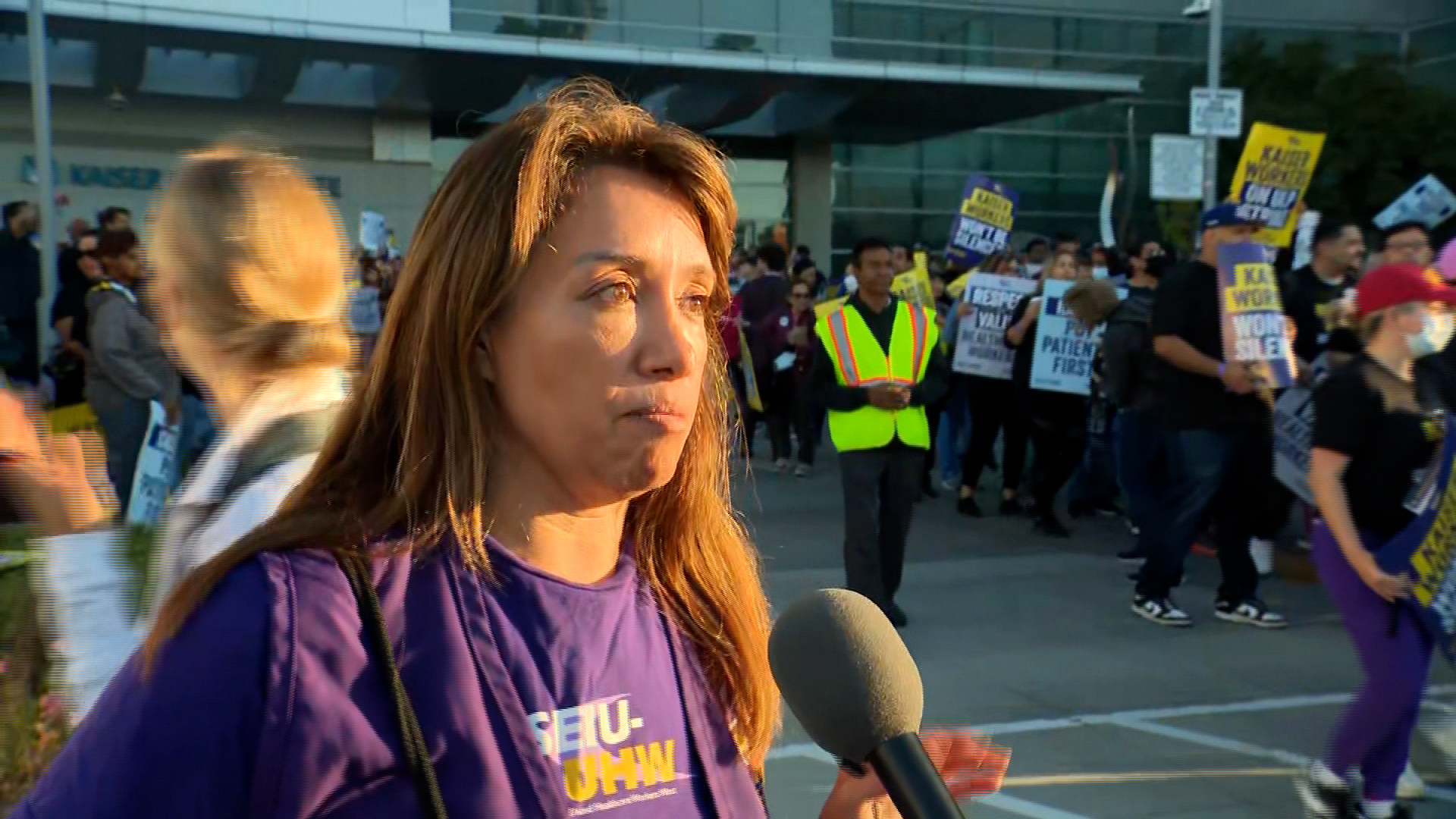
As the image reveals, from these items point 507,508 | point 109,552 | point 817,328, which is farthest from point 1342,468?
point 507,508

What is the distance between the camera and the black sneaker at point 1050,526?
10789 millimetres

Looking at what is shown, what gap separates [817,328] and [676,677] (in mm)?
6280

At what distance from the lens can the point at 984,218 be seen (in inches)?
575

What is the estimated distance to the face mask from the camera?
16.5 ft

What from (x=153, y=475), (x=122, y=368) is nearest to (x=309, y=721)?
(x=153, y=475)

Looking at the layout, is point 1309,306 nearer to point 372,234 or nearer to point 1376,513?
point 1376,513

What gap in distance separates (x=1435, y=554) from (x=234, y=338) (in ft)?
12.5

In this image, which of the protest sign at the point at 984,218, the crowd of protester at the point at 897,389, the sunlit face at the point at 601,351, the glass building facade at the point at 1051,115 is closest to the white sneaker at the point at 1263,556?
the crowd of protester at the point at 897,389

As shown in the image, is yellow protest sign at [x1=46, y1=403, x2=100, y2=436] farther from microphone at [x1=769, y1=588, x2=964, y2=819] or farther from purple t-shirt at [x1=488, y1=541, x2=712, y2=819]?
microphone at [x1=769, y1=588, x2=964, y2=819]

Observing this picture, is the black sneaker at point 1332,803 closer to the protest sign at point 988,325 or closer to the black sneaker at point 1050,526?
the black sneaker at point 1050,526

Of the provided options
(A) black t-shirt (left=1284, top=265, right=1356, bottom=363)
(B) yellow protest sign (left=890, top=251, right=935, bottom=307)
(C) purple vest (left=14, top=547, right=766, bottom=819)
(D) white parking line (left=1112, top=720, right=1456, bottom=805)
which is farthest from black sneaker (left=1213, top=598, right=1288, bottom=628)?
(C) purple vest (left=14, top=547, right=766, bottom=819)

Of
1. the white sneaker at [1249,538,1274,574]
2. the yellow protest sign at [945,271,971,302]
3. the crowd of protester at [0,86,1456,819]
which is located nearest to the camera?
the crowd of protester at [0,86,1456,819]

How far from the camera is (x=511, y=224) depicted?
1.44m

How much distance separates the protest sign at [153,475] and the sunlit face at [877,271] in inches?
141
